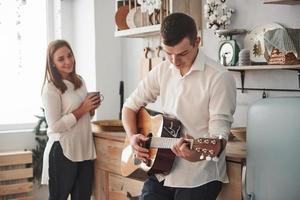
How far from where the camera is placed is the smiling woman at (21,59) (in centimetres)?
405

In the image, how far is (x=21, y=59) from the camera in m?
4.14

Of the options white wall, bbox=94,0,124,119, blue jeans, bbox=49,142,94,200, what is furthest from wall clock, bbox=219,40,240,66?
white wall, bbox=94,0,124,119

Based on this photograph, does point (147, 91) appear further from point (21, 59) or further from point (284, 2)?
point (21, 59)

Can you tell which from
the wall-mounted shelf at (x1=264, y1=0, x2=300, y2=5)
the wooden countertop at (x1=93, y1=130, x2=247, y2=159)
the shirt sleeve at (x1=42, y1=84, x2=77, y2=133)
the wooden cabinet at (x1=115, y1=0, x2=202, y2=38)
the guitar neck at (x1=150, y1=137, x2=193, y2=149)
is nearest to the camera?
the guitar neck at (x1=150, y1=137, x2=193, y2=149)

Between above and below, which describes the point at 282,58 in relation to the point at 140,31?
below

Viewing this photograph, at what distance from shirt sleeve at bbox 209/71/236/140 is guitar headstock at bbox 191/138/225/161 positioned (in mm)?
73

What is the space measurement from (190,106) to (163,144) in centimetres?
22

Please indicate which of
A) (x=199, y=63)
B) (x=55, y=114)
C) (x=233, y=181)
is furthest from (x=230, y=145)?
(x=55, y=114)

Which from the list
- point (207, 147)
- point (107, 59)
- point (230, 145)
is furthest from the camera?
point (107, 59)

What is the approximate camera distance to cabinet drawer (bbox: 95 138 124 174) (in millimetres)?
3018

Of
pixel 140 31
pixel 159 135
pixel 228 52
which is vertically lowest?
pixel 159 135

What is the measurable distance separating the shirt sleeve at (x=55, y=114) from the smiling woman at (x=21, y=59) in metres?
1.34

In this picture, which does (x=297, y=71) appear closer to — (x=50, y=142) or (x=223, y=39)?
(x=223, y=39)

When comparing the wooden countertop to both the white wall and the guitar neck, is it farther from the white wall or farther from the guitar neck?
the white wall
